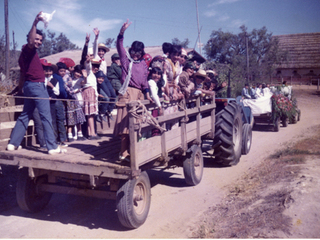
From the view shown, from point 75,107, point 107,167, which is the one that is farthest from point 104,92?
point 107,167

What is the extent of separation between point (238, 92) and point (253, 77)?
10.5 meters

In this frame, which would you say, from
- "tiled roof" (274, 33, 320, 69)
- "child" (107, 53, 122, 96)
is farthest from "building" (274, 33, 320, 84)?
"child" (107, 53, 122, 96)

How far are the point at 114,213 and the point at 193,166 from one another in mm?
1688

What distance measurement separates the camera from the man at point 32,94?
416 cm

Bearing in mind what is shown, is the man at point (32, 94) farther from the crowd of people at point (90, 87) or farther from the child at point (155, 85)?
the child at point (155, 85)

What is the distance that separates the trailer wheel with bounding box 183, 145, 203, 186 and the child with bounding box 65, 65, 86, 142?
6.62 feet

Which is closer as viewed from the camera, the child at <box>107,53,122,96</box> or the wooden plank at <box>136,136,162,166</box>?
the wooden plank at <box>136,136,162,166</box>

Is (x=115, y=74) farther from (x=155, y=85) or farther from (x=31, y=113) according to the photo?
(x=31, y=113)

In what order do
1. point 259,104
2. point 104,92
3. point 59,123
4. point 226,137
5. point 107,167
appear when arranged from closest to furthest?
point 107,167, point 59,123, point 226,137, point 104,92, point 259,104

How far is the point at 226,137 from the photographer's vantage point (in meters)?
6.38

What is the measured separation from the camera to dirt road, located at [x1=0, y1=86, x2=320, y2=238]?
3.90 m

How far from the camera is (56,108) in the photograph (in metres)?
5.21

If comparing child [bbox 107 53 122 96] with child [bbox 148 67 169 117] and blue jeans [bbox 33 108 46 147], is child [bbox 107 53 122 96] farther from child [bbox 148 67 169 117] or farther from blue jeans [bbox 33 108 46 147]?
blue jeans [bbox 33 108 46 147]

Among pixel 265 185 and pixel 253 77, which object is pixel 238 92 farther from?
pixel 265 185
